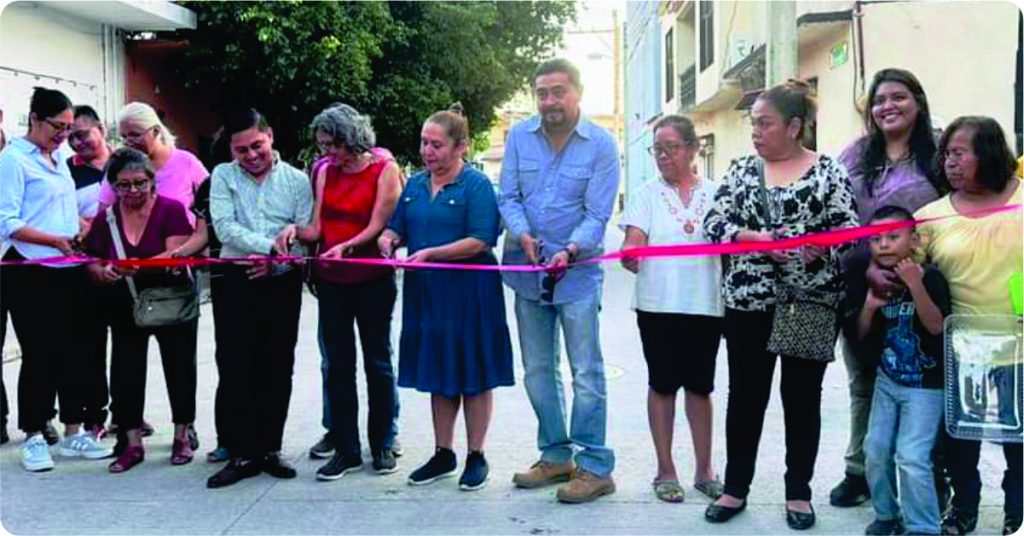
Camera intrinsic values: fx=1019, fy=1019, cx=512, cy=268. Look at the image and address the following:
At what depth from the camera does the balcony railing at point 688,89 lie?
22234 mm

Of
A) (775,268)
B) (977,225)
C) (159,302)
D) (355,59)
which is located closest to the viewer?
(977,225)

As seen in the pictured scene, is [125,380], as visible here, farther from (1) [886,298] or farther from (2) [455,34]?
(2) [455,34]

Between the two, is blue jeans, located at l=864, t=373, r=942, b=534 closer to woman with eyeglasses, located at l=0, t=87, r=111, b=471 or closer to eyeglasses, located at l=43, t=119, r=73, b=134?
woman with eyeglasses, located at l=0, t=87, r=111, b=471

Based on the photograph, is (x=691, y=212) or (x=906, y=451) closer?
(x=906, y=451)

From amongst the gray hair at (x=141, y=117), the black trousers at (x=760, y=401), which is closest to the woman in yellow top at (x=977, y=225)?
the black trousers at (x=760, y=401)

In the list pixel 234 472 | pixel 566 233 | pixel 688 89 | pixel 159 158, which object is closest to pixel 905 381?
pixel 566 233

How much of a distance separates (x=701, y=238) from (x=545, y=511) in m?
1.35

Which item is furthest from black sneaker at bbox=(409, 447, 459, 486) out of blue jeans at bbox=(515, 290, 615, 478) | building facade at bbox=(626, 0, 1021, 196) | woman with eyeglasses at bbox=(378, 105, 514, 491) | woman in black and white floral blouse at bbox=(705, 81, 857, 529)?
building facade at bbox=(626, 0, 1021, 196)

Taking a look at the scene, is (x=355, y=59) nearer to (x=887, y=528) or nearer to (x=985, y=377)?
(x=887, y=528)

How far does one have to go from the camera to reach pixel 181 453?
515 cm

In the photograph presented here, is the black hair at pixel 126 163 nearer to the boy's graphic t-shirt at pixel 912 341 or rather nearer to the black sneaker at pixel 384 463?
the black sneaker at pixel 384 463

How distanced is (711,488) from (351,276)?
1905 millimetres

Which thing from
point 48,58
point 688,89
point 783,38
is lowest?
point 783,38

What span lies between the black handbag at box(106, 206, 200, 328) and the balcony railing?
58.8 feet
